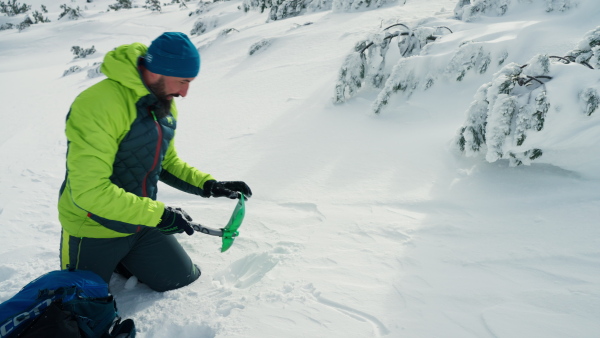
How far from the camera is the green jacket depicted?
70.1 inches

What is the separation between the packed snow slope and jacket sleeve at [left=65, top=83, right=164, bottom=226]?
2.11 feet

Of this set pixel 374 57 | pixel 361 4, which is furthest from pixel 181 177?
pixel 361 4

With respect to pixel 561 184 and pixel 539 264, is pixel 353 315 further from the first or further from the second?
pixel 561 184

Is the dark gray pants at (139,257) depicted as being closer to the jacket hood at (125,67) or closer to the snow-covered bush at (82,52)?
the jacket hood at (125,67)

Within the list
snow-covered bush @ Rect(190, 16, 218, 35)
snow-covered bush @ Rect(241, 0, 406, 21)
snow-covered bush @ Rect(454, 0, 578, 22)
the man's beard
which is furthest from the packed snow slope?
snow-covered bush @ Rect(190, 16, 218, 35)

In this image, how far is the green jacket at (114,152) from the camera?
178cm

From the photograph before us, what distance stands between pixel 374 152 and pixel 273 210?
4.09ft

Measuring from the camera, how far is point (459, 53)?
4199 mm

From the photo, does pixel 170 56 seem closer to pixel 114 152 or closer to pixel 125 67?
pixel 125 67

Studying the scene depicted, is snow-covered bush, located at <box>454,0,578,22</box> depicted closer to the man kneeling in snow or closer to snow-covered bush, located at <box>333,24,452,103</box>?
snow-covered bush, located at <box>333,24,452,103</box>

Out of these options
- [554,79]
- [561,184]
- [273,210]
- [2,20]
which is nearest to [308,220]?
[273,210]

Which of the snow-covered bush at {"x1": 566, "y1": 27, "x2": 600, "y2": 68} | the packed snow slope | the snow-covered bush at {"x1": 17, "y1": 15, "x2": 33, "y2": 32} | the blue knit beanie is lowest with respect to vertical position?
the packed snow slope

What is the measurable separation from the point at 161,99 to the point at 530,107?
8.07 feet

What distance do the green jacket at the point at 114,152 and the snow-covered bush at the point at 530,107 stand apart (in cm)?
229
